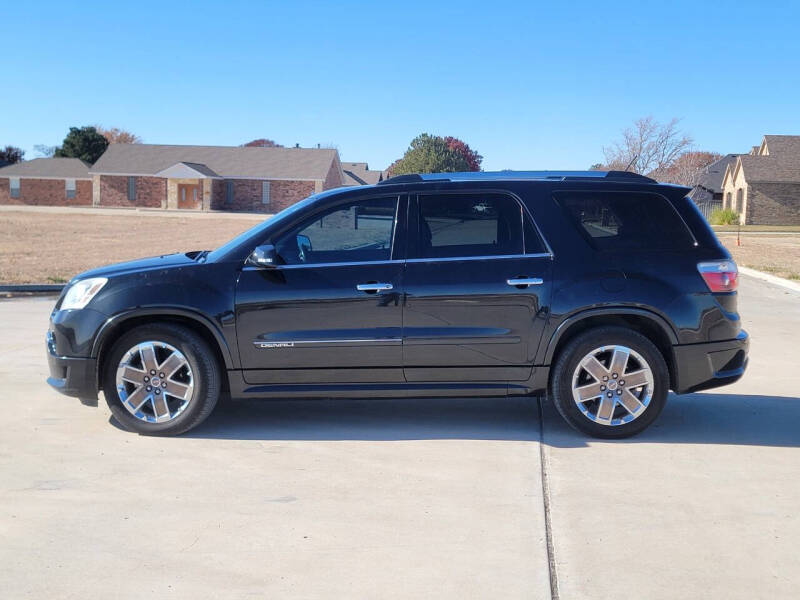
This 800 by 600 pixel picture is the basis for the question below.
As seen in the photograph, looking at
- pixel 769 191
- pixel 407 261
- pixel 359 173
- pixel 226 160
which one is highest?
pixel 359 173

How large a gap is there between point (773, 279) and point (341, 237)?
15.2 m

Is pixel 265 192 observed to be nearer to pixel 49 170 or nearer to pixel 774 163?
pixel 49 170

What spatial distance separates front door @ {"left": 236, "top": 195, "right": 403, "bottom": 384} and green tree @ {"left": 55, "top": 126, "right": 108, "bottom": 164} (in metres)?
99.1

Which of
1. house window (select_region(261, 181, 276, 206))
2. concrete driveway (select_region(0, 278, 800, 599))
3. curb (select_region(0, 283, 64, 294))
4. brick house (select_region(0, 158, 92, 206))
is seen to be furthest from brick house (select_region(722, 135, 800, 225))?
concrete driveway (select_region(0, 278, 800, 599))

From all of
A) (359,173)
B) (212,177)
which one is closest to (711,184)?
(359,173)

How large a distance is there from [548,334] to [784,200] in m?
62.6

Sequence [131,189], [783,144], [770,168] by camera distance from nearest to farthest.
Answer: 1. [770,168]
2. [783,144]
3. [131,189]

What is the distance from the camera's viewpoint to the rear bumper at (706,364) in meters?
6.32

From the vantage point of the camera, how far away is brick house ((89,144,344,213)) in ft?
263

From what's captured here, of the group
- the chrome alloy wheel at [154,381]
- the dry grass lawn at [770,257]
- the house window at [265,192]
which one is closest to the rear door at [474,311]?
the chrome alloy wheel at [154,381]

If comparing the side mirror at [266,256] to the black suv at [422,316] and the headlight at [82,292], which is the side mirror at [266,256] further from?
the headlight at [82,292]

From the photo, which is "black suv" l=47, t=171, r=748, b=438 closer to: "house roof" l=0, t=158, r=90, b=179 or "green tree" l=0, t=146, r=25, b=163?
"house roof" l=0, t=158, r=90, b=179

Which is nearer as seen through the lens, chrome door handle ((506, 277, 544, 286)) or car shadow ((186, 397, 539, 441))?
chrome door handle ((506, 277, 544, 286))

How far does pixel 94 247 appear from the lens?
95.0 ft
